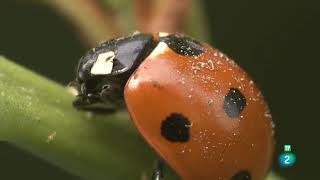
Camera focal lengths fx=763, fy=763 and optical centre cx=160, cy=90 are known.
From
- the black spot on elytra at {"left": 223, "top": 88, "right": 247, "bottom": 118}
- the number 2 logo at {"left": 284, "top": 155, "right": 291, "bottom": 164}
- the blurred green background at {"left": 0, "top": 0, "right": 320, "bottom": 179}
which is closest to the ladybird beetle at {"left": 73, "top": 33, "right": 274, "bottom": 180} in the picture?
the black spot on elytra at {"left": 223, "top": 88, "right": 247, "bottom": 118}

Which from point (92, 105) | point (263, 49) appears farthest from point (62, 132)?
point (263, 49)

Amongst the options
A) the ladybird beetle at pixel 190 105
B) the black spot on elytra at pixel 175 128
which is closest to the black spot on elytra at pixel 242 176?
the ladybird beetle at pixel 190 105

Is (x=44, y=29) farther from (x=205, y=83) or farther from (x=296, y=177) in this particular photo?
(x=205, y=83)

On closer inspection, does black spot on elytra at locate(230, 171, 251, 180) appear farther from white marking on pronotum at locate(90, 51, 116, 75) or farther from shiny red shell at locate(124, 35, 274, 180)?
white marking on pronotum at locate(90, 51, 116, 75)

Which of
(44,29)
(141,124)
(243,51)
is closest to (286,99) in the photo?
(243,51)

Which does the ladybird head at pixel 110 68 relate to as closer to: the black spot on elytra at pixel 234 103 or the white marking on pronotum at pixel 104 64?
the white marking on pronotum at pixel 104 64

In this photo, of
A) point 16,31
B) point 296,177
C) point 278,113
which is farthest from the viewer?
point 16,31
